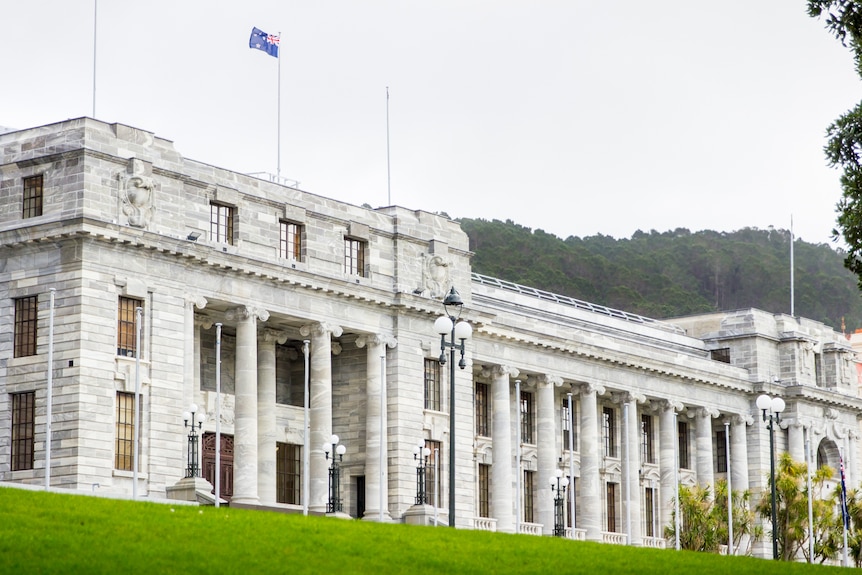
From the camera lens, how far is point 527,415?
286 ft

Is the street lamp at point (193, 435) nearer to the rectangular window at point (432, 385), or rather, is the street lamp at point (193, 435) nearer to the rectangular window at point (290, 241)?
the rectangular window at point (290, 241)

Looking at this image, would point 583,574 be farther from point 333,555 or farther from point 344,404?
point 344,404

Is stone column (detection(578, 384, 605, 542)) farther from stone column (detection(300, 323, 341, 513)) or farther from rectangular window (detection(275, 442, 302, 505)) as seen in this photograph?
stone column (detection(300, 323, 341, 513))

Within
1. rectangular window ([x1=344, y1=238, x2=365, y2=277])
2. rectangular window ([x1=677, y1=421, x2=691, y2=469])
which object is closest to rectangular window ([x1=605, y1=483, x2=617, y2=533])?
rectangular window ([x1=677, y1=421, x2=691, y2=469])

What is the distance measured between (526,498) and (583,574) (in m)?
50.3

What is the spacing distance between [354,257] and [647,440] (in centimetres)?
2980

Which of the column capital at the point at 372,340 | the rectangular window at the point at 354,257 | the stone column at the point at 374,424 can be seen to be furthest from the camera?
the rectangular window at the point at 354,257

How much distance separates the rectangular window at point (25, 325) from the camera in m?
61.0

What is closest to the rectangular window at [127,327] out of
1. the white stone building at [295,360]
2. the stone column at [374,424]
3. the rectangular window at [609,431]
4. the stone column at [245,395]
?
the white stone building at [295,360]

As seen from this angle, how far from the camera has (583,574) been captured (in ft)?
119

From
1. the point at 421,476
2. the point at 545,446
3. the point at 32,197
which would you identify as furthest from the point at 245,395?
the point at 545,446

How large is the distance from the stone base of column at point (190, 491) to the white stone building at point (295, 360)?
4.22 feet

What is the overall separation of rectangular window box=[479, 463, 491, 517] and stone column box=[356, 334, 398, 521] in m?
11.2

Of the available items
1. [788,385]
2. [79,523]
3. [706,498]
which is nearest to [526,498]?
[706,498]
